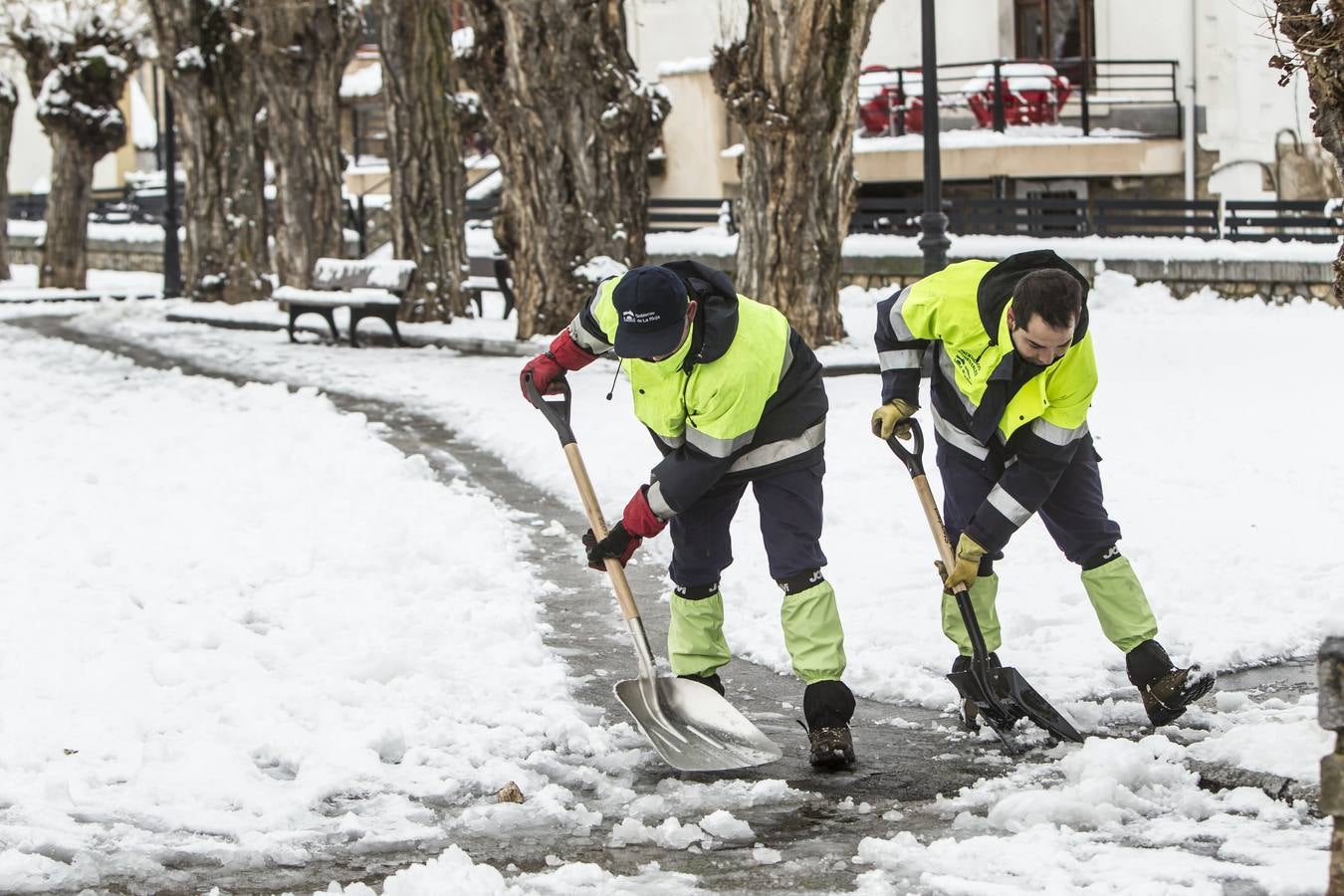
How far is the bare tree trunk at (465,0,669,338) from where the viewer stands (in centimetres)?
1462

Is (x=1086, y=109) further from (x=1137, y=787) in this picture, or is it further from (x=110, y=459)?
(x=1137, y=787)

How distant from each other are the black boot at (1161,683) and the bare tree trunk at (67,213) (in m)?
22.9

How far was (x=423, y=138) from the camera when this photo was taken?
17.5 m

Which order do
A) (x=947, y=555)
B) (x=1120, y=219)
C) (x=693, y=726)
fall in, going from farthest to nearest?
1. (x=1120, y=219)
2. (x=947, y=555)
3. (x=693, y=726)

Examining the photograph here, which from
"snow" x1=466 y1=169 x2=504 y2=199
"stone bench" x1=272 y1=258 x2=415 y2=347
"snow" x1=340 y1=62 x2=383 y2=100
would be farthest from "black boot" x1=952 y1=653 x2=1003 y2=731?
"snow" x1=340 y1=62 x2=383 y2=100

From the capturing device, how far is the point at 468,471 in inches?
396

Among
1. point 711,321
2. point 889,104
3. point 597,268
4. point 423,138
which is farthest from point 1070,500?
point 889,104

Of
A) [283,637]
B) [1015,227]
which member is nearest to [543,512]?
[283,637]

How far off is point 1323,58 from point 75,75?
22.4m

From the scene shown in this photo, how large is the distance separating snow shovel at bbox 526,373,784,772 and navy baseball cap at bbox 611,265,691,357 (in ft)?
2.36

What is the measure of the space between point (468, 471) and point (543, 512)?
1232mm

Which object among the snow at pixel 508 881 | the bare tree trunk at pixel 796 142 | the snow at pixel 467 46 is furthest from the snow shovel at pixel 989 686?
the snow at pixel 467 46

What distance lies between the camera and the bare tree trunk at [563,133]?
48.0 ft

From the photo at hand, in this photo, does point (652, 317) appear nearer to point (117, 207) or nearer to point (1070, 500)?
point (1070, 500)
